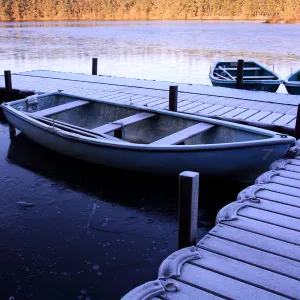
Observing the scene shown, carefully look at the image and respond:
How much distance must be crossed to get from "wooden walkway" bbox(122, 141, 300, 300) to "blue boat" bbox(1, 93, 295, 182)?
54.6 inches

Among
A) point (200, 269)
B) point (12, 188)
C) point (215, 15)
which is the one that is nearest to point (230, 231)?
point (200, 269)

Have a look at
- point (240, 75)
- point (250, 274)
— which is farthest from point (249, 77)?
point (250, 274)

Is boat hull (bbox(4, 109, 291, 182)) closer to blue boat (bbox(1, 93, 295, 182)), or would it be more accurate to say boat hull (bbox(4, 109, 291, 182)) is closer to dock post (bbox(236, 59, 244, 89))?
blue boat (bbox(1, 93, 295, 182))

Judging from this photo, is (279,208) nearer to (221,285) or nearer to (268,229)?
(268,229)

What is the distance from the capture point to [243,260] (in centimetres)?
374

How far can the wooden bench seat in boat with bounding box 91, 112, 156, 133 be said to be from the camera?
7.96 m

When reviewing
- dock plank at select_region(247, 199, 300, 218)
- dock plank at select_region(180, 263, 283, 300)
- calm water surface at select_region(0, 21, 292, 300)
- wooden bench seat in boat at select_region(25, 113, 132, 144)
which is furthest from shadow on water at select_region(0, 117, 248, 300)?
dock plank at select_region(180, 263, 283, 300)

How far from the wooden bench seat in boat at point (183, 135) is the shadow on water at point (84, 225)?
67 cm

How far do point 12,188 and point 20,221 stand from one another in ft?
4.36

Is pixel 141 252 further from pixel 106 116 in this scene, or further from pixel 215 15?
pixel 215 15

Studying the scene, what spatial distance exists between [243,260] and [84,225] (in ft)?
9.87

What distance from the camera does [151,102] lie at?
10.9m

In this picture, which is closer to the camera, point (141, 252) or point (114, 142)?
point (141, 252)

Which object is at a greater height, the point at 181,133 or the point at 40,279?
the point at 181,133
